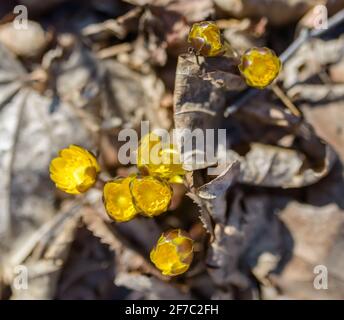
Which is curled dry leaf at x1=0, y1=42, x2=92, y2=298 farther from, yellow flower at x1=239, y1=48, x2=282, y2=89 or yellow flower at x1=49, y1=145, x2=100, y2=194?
yellow flower at x1=239, y1=48, x2=282, y2=89

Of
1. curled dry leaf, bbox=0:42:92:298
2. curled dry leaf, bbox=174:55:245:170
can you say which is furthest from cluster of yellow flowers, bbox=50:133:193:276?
curled dry leaf, bbox=0:42:92:298

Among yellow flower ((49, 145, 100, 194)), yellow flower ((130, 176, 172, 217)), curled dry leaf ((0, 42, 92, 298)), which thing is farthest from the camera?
curled dry leaf ((0, 42, 92, 298))

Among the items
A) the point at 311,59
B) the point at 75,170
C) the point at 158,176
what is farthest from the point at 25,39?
the point at 311,59

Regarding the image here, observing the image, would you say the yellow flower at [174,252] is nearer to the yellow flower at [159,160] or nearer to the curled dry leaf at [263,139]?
the yellow flower at [159,160]
